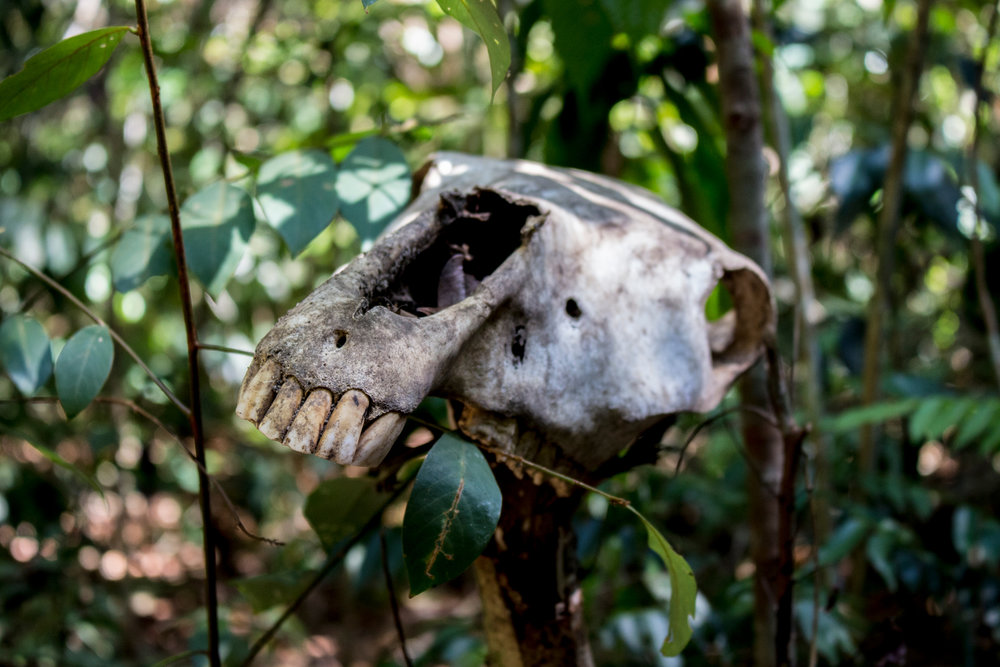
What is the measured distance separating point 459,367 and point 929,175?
127cm

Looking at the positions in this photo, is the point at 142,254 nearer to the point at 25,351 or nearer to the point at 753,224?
the point at 25,351

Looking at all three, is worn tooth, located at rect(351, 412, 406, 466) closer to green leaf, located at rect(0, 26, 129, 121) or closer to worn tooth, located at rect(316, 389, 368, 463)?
worn tooth, located at rect(316, 389, 368, 463)

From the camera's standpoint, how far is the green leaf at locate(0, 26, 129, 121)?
1.95 ft

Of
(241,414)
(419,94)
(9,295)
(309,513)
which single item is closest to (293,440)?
(241,414)

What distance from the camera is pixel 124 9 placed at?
218cm

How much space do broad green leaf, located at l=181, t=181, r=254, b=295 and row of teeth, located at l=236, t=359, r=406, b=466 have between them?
1.05 ft

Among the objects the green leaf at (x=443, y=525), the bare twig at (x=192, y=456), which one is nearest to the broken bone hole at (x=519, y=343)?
the green leaf at (x=443, y=525)

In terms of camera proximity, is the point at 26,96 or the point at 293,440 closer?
the point at 293,440

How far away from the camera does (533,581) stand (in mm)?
714

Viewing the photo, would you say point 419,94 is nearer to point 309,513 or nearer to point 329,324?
point 309,513

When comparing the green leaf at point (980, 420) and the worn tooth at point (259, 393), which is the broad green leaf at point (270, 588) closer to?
the worn tooth at point (259, 393)

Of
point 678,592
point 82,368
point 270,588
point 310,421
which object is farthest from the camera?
point 270,588

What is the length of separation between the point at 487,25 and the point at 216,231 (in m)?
0.40

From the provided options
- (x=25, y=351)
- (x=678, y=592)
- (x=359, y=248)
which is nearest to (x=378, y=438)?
(x=678, y=592)
